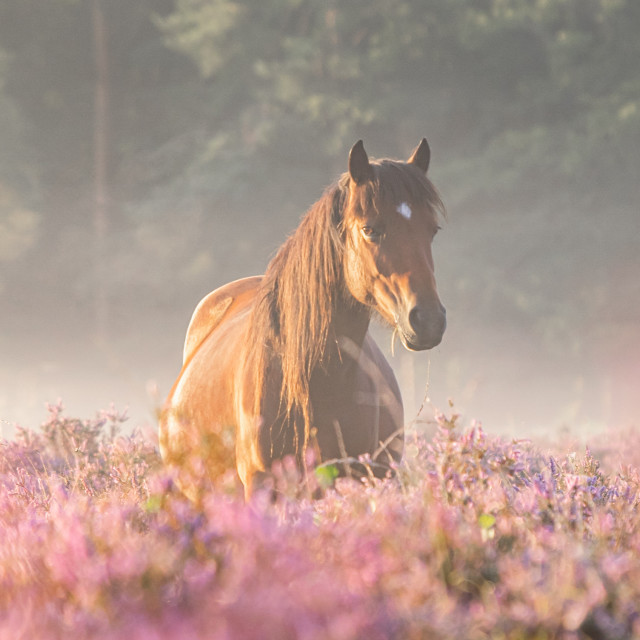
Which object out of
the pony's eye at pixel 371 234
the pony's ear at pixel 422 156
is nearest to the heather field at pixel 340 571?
the pony's eye at pixel 371 234

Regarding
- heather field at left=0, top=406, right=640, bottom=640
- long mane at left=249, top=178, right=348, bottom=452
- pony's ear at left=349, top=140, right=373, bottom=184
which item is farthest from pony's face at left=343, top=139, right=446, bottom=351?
heather field at left=0, top=406, right=640, bottom=640

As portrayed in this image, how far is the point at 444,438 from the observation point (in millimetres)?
2682

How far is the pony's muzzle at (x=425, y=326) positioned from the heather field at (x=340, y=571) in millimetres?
734

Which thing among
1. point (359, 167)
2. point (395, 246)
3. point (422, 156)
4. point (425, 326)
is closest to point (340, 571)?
point (425, 326)

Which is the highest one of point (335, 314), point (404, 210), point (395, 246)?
point (404, 210)

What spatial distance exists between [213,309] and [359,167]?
3.19 metres

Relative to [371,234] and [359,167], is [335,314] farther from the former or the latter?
[359,167]

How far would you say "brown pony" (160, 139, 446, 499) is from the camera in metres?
3.51

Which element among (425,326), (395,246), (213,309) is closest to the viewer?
(425,326)

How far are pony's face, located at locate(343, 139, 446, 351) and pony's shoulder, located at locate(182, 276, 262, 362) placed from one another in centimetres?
265

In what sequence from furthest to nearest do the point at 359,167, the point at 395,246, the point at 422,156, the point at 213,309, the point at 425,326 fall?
the point at 213,309 < the point at 422,156 < the point at 359,167 < the point at 395,246 < the point at 425,326

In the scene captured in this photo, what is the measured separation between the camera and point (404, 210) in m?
3.57

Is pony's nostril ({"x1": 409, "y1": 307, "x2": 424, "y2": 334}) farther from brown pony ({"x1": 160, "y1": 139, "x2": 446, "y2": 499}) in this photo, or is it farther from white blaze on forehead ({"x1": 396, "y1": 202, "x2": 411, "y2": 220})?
white blaze on forehead ({"x1": 396, "y1": 202, "x2": 411, "y2": 220})

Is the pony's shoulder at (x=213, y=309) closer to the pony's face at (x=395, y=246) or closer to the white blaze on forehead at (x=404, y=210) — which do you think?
the pony's face at (x=395, y=246)
